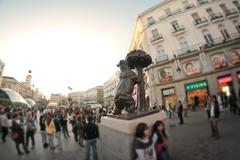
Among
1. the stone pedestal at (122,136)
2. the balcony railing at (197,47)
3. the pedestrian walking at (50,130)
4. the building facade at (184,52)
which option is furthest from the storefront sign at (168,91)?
the stone pedestal at (122,136)

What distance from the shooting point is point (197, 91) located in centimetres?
1950

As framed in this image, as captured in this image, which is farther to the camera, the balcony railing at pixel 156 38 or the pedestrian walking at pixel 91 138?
the balcony railing at pixel 156 38

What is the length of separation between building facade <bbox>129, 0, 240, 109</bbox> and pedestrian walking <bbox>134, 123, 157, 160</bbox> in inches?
663

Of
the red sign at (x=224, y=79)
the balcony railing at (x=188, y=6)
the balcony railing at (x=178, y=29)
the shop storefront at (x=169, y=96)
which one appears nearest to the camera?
the red sign at (x=224, y=79)

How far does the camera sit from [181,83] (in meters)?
20.4

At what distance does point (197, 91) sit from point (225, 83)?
3318 mm

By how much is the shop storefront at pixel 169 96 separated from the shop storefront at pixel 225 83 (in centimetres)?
565

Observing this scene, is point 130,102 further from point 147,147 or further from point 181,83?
point 181,83

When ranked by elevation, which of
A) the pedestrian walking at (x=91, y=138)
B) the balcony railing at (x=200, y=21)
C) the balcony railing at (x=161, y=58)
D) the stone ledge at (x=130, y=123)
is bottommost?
the pedestrian walking at (x=91, y=138)

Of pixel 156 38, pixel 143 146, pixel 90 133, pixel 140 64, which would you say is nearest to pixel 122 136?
pixel 143 146

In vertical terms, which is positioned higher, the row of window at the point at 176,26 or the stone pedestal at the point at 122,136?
the row of window at the point at 176,26

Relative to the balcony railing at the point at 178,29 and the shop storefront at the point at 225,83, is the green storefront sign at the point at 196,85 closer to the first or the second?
the shop storefront at the point at 225,83

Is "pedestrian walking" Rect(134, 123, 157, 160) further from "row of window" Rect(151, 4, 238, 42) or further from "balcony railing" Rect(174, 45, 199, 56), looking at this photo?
"row of window" Rect(151, 4, 238, 42)

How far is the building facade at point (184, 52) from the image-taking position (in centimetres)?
1786
